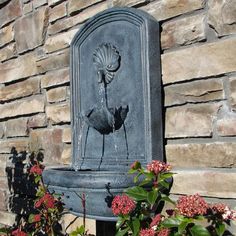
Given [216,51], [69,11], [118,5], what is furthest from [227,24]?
[69,11]

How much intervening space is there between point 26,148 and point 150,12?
1.38m

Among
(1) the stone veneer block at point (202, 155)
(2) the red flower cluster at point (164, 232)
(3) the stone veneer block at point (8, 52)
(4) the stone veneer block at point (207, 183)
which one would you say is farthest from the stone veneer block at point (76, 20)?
(2) the red flower cluster at point (164, 232)

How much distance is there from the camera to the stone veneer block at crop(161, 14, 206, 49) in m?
2.12

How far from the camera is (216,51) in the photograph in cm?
204

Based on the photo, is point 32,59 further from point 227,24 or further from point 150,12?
point 227,24

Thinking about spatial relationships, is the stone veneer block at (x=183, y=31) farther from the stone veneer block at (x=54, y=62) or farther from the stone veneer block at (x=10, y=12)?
the stone veneer block at (x=10, y=12)

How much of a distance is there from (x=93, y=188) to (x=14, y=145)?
147cm

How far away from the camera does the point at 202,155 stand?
210 cm

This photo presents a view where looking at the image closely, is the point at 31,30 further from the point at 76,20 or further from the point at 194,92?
the point at 194,92

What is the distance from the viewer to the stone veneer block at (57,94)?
2.87m

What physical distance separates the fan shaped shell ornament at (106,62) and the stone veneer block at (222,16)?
1.94ft

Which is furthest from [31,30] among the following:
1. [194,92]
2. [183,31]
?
[194,92]

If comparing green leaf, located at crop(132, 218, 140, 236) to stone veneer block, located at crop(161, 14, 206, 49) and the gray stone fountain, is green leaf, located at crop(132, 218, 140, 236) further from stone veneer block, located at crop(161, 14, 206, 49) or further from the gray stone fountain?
stone veneer block, located at crop(161, 14, 206, 49)

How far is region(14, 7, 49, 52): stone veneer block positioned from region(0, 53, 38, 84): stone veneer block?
72mm
